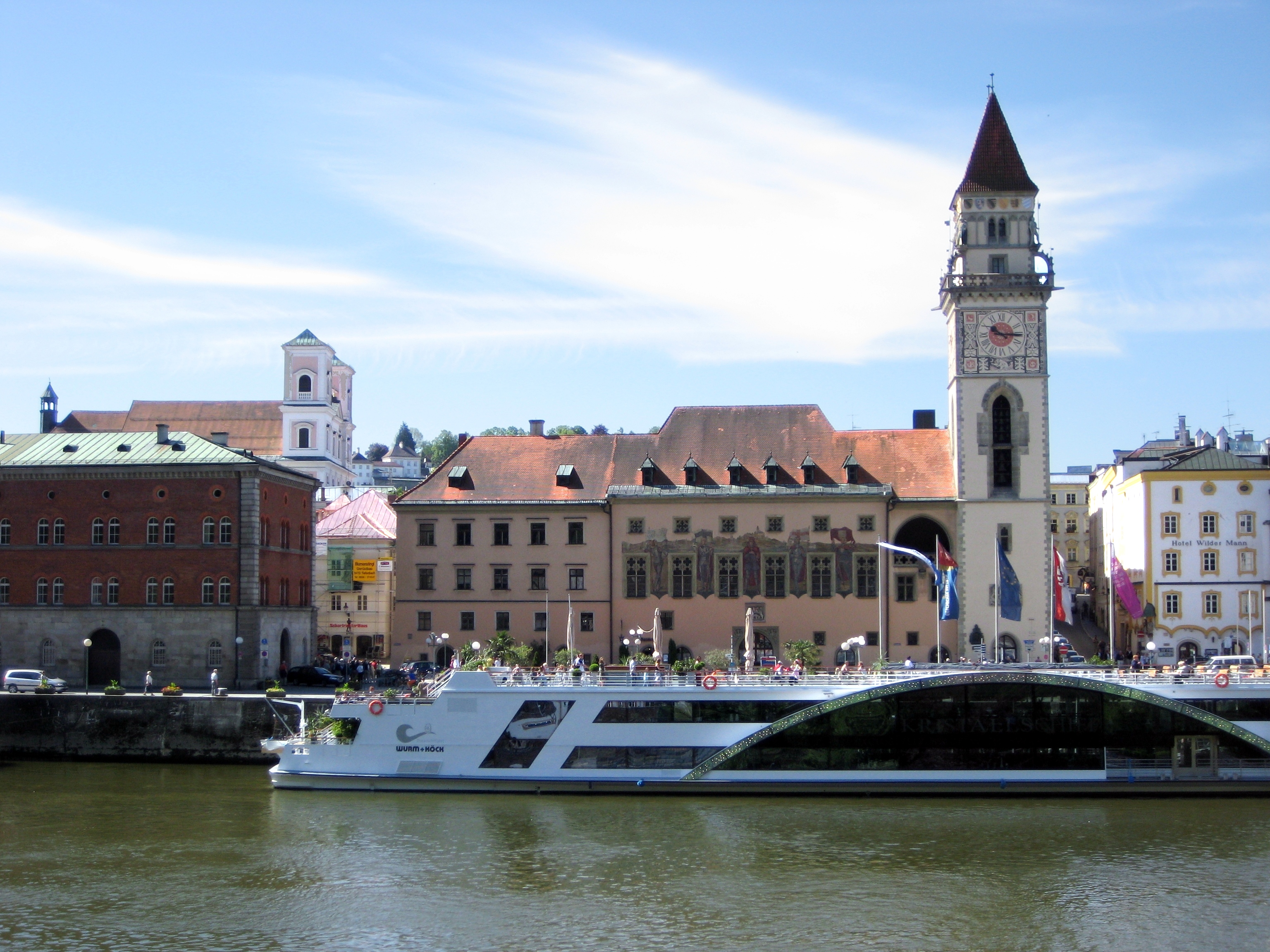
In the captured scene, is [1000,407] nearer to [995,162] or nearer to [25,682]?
[995,162]

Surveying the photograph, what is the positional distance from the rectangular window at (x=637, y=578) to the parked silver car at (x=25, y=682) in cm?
2377

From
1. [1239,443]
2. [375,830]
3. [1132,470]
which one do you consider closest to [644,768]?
[375,830]

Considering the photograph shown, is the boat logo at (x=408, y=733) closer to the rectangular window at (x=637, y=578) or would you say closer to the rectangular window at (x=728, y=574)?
the rectangular window at (x=637, y=578)

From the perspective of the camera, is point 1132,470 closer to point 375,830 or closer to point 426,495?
point 426,495

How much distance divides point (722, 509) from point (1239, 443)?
7651 centimetres

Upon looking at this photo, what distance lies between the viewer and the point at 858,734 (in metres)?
40.7

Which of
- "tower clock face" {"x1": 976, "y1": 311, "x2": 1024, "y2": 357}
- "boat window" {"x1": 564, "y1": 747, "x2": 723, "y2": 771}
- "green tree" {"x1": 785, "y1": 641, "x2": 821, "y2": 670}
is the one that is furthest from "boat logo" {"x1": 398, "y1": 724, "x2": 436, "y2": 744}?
"tower clock face" {"x1": 976, "y1": 311, "x2": 1024, "y2": 357}

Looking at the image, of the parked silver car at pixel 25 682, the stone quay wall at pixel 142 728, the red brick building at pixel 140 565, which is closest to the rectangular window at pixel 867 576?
the red brick building at pixel 140 565

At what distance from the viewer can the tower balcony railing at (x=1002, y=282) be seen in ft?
212

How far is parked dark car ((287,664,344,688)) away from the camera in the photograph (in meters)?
59.6

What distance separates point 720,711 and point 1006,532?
27.1m

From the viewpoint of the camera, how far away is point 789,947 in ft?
88.5

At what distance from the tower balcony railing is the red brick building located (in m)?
31.3

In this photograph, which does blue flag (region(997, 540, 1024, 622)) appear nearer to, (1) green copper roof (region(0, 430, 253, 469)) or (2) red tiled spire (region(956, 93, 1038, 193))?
(2) red tiled spire (region(956, 93, 1038, 193))
